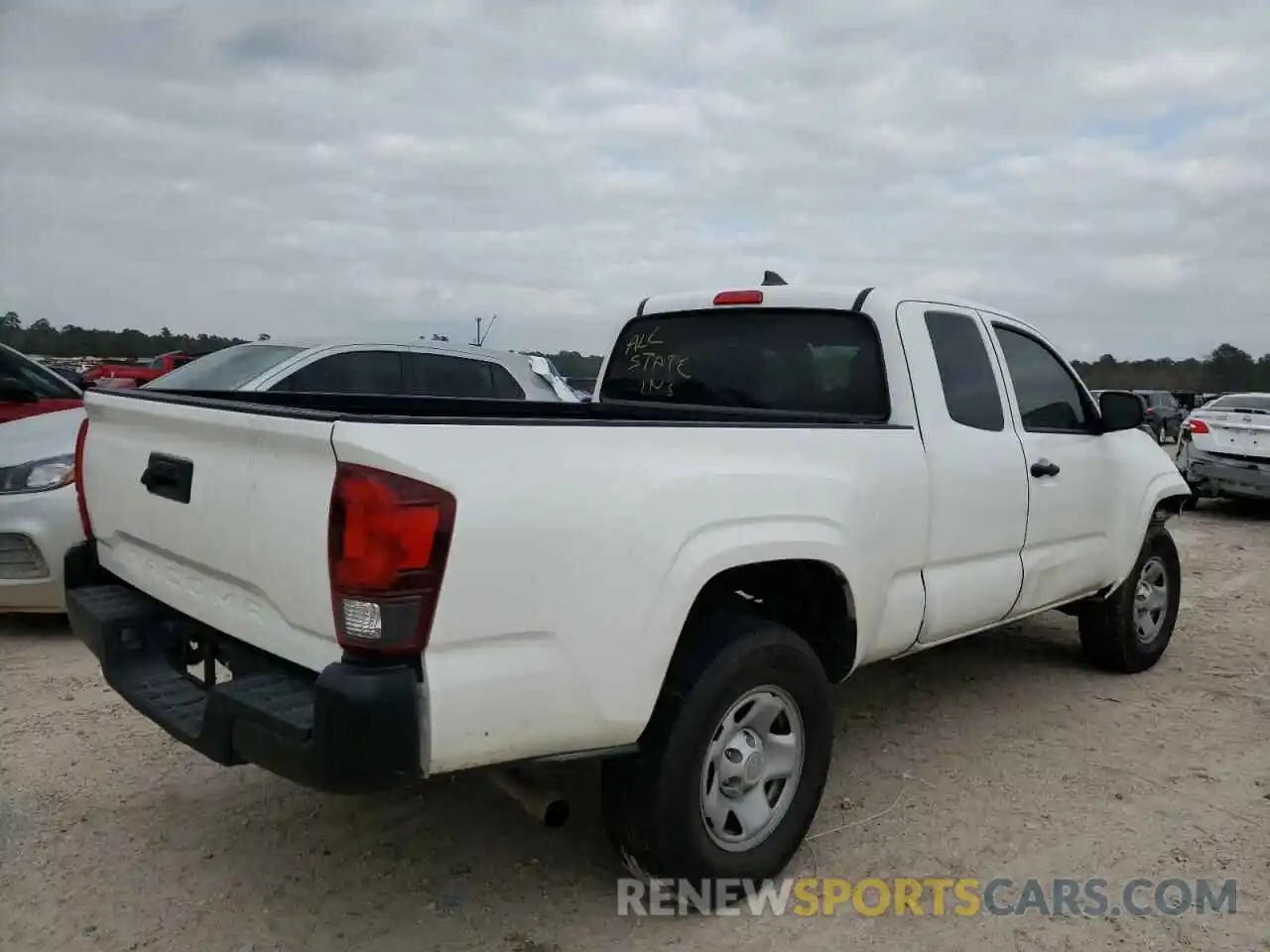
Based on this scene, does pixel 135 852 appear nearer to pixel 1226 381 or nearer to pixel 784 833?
pixel 784 833

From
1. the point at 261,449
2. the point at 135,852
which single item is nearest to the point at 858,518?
the point at 261,449

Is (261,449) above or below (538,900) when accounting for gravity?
above

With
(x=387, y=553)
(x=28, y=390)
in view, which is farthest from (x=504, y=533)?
(x=28, y=390)

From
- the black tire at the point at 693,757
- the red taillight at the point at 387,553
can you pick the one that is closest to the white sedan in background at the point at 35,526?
the red taillight at the point at 387,553

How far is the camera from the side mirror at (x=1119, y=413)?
15.5 ft

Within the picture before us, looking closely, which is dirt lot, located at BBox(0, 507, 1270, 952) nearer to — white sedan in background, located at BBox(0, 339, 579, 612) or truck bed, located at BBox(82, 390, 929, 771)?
white sedan in background, located at BBox(0, 339, 579, 612)

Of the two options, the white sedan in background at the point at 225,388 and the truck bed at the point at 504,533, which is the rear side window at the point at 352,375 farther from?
the truck bed at the point at 504,533

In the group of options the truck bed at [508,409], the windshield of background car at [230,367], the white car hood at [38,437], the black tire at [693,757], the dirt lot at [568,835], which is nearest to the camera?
the black tire at [693,757]

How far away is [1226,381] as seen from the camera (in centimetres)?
4200

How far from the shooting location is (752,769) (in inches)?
116

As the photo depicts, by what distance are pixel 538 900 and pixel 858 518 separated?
61.7 inches

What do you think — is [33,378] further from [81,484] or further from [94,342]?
[94,342]

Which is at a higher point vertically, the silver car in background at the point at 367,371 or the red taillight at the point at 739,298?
the red taillight at the point at 739,298

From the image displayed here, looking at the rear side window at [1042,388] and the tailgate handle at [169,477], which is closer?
the tailgate handle at [169,477]
